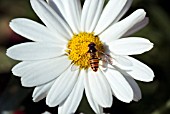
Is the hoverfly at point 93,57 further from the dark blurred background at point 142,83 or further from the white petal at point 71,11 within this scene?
the dark blurred background at point 142,83

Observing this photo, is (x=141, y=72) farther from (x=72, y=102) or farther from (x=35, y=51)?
(x=35, y=51)

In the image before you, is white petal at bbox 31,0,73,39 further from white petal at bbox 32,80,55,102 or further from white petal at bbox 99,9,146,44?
white petal at bbox 32,80,55,102

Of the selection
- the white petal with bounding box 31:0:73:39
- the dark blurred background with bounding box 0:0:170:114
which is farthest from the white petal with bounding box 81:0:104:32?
the dark blurred background with bounding box 0:0:170:114

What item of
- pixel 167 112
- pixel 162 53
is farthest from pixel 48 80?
pixel 162 53

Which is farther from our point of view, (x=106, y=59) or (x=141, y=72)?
(x=106, y=59)

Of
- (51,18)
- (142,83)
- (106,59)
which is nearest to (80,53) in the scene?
(106,59)

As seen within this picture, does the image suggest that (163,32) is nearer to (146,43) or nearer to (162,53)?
(162,53)

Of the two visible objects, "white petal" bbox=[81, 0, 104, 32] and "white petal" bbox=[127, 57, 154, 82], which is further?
"white petal" bbox=[81, 0, 104, 32]
